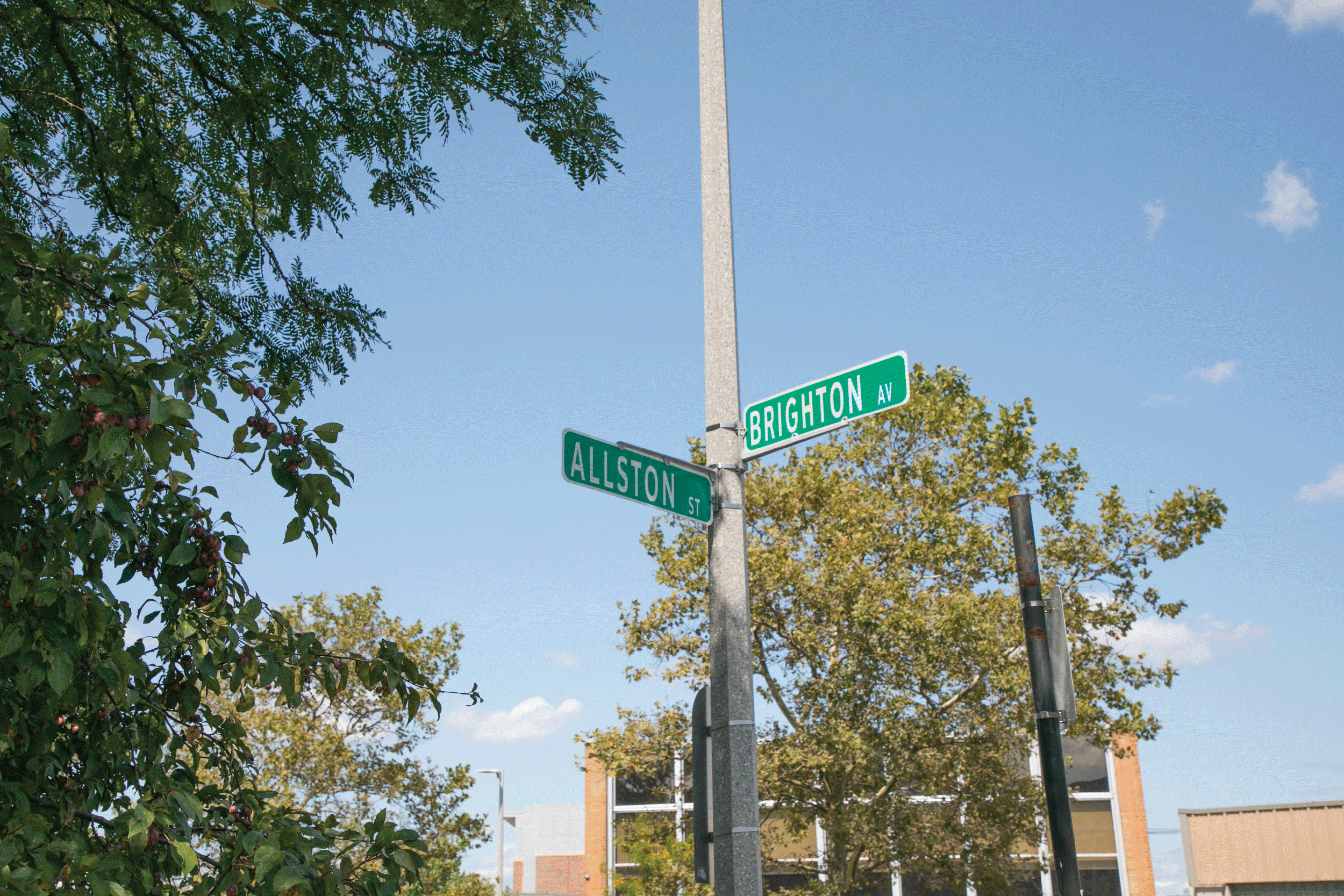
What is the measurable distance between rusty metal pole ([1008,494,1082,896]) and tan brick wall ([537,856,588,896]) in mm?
47996

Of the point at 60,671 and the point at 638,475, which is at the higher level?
the point at 638,475

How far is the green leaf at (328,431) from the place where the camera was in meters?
3.33

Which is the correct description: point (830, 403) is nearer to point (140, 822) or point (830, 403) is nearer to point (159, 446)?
point (159, 446)

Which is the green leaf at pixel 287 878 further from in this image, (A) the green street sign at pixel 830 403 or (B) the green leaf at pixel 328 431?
(A) the green street sign at pixel 830 403

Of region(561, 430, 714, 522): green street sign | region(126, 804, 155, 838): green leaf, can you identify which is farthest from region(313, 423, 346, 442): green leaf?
region(561, 430, 714, 522): green street sign

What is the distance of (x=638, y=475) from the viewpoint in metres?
5.43

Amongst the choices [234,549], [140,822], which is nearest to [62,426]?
[234,549]

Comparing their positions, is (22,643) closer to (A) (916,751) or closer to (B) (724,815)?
(B) (724,815)

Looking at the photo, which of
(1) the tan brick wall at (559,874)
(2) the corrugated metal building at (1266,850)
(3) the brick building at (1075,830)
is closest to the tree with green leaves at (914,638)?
(3) the brick building at (1075,830)

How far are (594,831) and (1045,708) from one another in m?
37.0

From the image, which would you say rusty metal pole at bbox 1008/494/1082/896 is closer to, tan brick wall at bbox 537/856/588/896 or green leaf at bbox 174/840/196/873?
green leaf at bbox 174/840/196/873

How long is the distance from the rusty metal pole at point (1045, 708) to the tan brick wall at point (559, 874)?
47996 millimetres

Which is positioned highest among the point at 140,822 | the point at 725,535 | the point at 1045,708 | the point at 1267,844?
the point at 725,535

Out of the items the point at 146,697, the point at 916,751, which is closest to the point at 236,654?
the point at 146,697
